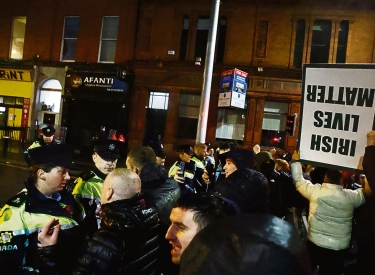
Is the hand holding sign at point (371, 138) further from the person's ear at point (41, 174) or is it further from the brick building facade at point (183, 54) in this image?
the brick building facade at point (183, 54)

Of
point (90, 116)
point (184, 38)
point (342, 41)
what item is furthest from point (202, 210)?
point (90, 116)

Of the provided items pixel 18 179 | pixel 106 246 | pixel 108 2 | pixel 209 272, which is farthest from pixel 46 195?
pixel 108 2

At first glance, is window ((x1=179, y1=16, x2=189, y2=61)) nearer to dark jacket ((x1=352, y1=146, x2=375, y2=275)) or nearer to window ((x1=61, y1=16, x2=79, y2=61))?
window ((x1=61, y1=16, x2=79, y2=61))

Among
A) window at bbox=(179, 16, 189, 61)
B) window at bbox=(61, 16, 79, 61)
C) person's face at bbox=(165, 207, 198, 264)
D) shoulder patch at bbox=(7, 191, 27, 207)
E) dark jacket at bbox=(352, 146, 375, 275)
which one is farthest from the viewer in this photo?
window at bbox=(61, 16, 79, 61)

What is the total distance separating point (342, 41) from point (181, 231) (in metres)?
17.1

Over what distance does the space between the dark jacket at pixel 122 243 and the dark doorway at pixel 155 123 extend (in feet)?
50.3

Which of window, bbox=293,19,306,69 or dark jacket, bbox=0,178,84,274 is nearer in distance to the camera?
dark jacket, bbox=0,178,84,274

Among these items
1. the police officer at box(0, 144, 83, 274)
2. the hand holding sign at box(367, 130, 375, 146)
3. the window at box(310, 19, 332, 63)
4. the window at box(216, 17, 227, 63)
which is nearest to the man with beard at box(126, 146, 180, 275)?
the police officer at box(0, 144, 83, 274)

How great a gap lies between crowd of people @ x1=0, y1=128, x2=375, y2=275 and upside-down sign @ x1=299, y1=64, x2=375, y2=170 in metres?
0.26

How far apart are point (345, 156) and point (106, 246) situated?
8.45ft

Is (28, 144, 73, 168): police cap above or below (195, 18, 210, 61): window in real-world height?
below

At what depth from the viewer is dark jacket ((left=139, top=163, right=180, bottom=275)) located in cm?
286

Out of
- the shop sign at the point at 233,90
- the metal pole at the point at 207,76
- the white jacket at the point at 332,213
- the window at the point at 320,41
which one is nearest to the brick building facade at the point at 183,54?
the window at the point at 320,41

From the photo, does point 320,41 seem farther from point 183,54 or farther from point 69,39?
point 69,39
